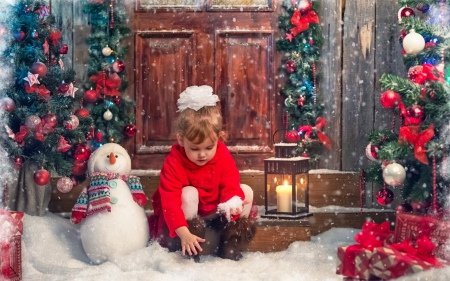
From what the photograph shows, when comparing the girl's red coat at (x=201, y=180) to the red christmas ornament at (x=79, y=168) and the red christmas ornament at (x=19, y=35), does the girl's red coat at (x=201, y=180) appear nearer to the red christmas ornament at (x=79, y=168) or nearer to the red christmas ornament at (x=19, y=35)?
the red christmas ornament at (x=79, y=168)

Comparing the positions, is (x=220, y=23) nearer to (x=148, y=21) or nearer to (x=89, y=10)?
(x=148, y=21)

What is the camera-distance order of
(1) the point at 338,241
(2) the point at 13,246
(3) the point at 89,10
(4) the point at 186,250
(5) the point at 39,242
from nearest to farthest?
(2) the point at 13,246
(4) the point at 186,250
(5) the point at 39,242
(1) the point at 338,241
(3) the point at 89,10

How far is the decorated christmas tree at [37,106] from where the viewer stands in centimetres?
379

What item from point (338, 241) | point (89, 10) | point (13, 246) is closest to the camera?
point (13, 246)

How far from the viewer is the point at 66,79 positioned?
4023 mm

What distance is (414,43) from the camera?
3.28 m

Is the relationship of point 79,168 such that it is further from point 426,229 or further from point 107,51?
point 426,229

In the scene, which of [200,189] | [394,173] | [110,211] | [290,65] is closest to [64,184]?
[110,211]

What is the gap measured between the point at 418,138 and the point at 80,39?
103 inches

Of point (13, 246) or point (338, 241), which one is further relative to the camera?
point (338, 241)

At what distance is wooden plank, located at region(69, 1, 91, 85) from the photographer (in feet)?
15.3

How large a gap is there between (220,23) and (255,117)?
747mm

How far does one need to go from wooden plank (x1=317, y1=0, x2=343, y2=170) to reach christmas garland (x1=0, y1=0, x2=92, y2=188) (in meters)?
1.79

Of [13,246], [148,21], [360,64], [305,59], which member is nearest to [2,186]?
[13,246]
